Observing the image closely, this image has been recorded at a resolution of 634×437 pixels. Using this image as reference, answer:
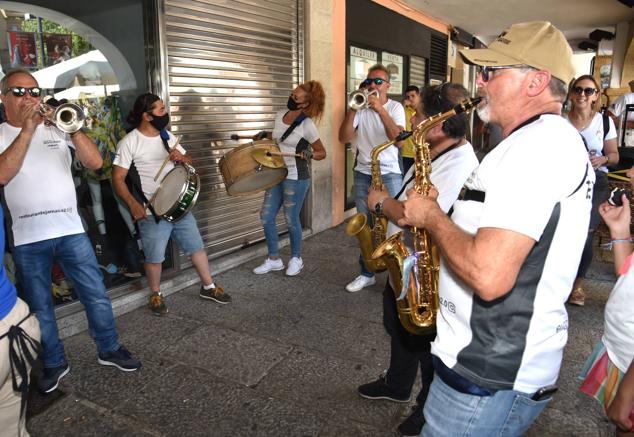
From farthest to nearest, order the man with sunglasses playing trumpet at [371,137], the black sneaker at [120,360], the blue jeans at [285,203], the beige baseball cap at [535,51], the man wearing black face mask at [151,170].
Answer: the blue jeans at [285,203]
the man with sunglasses playing trumpet at [371,137]
the man wearing black face mask at [151,170]
the black sneaker at [120,360]
the beige baseball cap at [535,51]

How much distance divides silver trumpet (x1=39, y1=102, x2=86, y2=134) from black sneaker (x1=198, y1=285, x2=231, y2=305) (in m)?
2.10

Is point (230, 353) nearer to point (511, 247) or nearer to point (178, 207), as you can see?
point (178, 207)

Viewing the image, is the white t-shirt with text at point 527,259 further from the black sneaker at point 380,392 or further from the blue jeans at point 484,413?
the black sneaker at point 380,392

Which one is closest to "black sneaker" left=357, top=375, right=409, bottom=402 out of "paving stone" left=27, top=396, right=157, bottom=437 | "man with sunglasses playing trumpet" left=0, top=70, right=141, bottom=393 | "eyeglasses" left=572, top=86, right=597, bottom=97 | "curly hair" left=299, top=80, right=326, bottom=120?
"paving stone" left=27, top=396, right=157, bottom=437

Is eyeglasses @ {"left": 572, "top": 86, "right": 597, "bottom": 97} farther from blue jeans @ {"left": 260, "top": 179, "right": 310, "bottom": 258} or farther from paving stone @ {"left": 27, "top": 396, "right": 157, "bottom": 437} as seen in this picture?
paving stone @ {"left": 27, "top": 396, "right": 157, "bottom": 437}

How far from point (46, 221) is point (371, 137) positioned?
122 inches

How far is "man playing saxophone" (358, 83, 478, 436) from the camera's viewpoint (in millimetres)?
2248

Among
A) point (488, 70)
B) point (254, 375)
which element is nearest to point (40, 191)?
point (254, 375)

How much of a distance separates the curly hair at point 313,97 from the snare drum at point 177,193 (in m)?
1.61

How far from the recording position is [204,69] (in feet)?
16.5

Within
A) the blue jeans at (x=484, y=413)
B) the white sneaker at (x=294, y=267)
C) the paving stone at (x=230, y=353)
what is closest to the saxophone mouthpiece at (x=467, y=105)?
the blue jeans at (x=484, y=413)

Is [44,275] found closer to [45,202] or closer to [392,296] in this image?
[45,202]

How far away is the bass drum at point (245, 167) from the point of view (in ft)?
13.5

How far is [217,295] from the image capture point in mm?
4395
